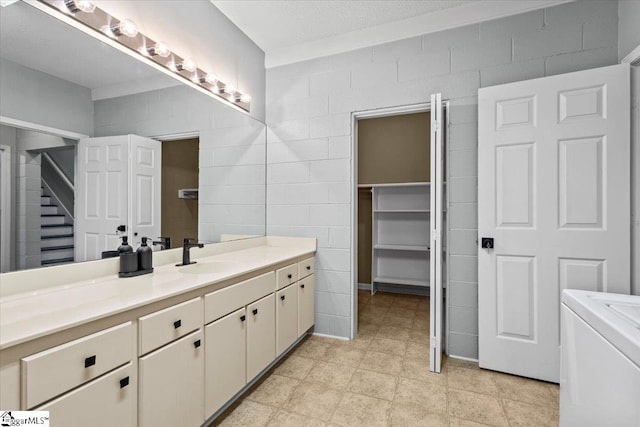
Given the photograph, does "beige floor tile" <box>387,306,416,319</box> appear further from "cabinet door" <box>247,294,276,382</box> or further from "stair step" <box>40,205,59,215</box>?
"stair step" <box>40,205,59,215</box>

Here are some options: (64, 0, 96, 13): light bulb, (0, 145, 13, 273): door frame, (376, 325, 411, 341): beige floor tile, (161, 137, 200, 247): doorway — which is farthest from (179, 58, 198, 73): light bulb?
(376, 325, 411, 341): beige floor tile

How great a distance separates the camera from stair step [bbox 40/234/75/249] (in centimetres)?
133

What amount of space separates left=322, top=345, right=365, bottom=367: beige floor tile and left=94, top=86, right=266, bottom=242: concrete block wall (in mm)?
1283

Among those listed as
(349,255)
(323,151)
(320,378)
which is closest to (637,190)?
(349,255)

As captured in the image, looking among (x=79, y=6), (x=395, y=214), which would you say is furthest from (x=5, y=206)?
(x=395, y=214)

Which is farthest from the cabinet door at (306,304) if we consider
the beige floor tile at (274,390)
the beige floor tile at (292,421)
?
the beige floor tile at (292,421)

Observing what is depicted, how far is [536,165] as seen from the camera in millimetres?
2061

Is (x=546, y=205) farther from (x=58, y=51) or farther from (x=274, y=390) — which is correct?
(x=58, y=51)

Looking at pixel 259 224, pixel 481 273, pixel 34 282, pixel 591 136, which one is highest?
pixel 591 136

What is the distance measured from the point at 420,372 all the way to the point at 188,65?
9.08ft

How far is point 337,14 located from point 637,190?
8.09 feet

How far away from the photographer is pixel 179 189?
2.09 m

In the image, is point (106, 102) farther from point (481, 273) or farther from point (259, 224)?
Answer: point (481, 273)

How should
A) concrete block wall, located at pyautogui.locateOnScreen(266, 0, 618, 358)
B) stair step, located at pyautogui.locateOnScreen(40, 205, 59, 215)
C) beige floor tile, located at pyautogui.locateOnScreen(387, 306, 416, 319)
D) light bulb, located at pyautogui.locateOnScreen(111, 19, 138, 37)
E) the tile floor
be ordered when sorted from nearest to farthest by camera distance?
stair step, located at pyautogui.locateOnScreen(40, 205, 59, 215) < light bulb, located at pyautogui.locateOnScreen(111, 19, 138, 37) < the tile floor < concrete block wall, located at pyautogui.locateOnScreen(266, 0, 618, 358) < beige floor tile, located at pyautogui.locateOnScreen(387, 306, 416, 319)
